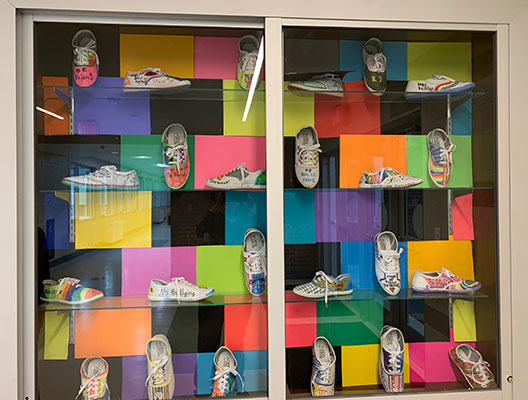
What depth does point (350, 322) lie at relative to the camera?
6.07 ft

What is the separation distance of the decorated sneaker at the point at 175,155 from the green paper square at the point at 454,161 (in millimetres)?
1043

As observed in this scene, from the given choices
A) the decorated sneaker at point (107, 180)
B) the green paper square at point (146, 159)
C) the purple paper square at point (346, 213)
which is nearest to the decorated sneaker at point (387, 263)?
the purple paper square at point (346, 213)

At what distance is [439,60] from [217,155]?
1.15m

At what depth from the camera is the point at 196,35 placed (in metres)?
1.71

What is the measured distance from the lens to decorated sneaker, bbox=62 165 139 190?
5.61ft

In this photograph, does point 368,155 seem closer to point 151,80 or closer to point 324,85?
point 324,85

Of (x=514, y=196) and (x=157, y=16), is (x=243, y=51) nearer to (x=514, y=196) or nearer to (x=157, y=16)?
(x=157, y=16)

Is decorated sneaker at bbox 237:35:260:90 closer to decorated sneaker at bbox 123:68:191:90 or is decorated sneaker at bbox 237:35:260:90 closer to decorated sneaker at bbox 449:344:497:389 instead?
decorated sneaker at bbox 123:68:191:90

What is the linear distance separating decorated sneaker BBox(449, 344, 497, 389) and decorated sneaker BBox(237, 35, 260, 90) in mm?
1544

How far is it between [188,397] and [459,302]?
1306mm

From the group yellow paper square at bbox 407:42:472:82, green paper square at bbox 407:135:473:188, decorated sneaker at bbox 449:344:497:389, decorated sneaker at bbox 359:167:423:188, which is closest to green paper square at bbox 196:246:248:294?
decorated sneaker at bbox 359:167:423:188

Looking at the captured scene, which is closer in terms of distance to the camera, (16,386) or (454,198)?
(16,386)

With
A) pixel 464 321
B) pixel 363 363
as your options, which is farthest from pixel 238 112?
pixel 464 321

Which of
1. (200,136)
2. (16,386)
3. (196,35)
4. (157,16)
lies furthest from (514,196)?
(16,386)
